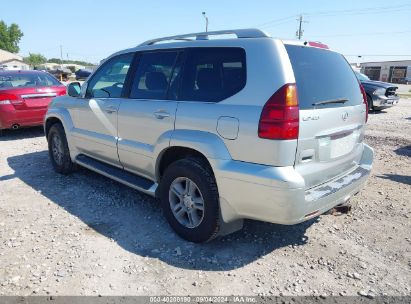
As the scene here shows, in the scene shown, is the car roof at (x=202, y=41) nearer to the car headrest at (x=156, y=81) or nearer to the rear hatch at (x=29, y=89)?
the car headrest at (x=156, y=81)

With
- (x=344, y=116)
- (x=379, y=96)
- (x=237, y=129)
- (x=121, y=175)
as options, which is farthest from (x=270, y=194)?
(x=379, y=96)

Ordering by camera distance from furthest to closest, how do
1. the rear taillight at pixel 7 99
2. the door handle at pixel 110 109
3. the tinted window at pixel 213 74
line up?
the rear taillight at pixel 7 99 < the door handle at pixel 110 109 < the tinted window at pixel 213 74

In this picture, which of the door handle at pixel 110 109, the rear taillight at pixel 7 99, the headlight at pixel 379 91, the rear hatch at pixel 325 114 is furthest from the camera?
the headlight at pixel 379 91

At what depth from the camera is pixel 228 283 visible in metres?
2.91

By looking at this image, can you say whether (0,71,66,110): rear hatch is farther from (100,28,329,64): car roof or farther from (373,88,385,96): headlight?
(373,88,385,96): headlight

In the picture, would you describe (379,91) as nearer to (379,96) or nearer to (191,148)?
(379,96)

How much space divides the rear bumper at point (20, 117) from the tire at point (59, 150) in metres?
2.74

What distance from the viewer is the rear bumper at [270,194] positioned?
2.73 metres

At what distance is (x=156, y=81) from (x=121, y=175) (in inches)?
49.6

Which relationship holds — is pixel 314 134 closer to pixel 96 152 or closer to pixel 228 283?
pixel 228 283

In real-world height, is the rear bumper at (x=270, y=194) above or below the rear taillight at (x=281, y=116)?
below

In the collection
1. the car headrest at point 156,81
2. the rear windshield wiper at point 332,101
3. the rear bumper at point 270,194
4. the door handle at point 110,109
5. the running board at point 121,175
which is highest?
the car headrest at point 156,81

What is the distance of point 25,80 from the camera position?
8.80 meters

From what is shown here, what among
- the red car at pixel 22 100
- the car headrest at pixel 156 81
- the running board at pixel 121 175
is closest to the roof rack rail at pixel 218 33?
the car headrest at pixel 156 81
